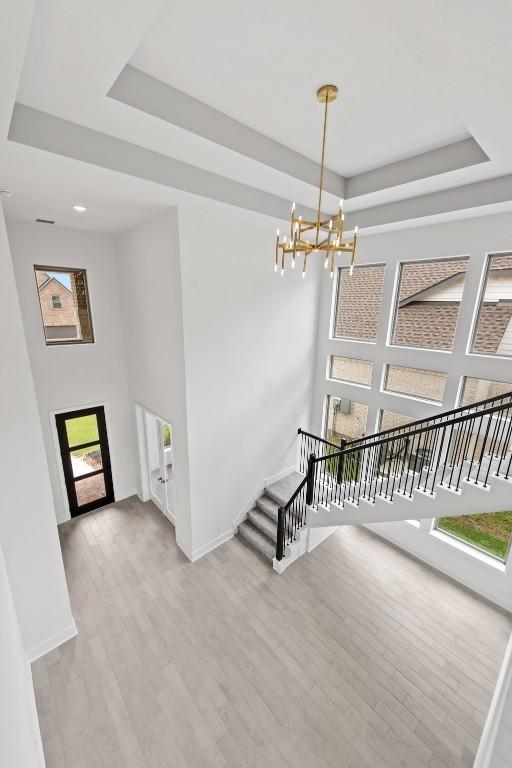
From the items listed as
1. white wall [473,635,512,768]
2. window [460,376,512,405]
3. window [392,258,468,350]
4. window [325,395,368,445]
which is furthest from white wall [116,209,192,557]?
window [460,376,512,405]

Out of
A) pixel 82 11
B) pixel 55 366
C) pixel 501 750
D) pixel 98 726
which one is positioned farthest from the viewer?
pixel 55 366

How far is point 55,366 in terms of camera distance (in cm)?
524

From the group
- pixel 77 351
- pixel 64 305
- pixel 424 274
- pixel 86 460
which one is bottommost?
pixel 86 460

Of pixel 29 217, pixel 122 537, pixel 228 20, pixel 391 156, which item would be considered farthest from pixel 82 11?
pixel 122 537

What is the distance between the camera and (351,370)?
20.2 ft

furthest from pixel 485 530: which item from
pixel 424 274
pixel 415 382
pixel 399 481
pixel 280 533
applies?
pixel 424 274

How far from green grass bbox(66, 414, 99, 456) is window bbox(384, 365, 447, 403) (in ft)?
18.1

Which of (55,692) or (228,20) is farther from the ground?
(228,20)

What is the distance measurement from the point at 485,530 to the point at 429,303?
3.66m

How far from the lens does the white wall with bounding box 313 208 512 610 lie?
14.2ft

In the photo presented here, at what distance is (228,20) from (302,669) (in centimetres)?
597

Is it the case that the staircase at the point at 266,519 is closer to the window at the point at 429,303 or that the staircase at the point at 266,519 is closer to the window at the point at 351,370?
the window at the point at 351,370

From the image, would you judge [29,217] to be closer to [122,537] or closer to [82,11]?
[82,11]

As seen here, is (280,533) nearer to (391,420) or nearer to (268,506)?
(268,506)
